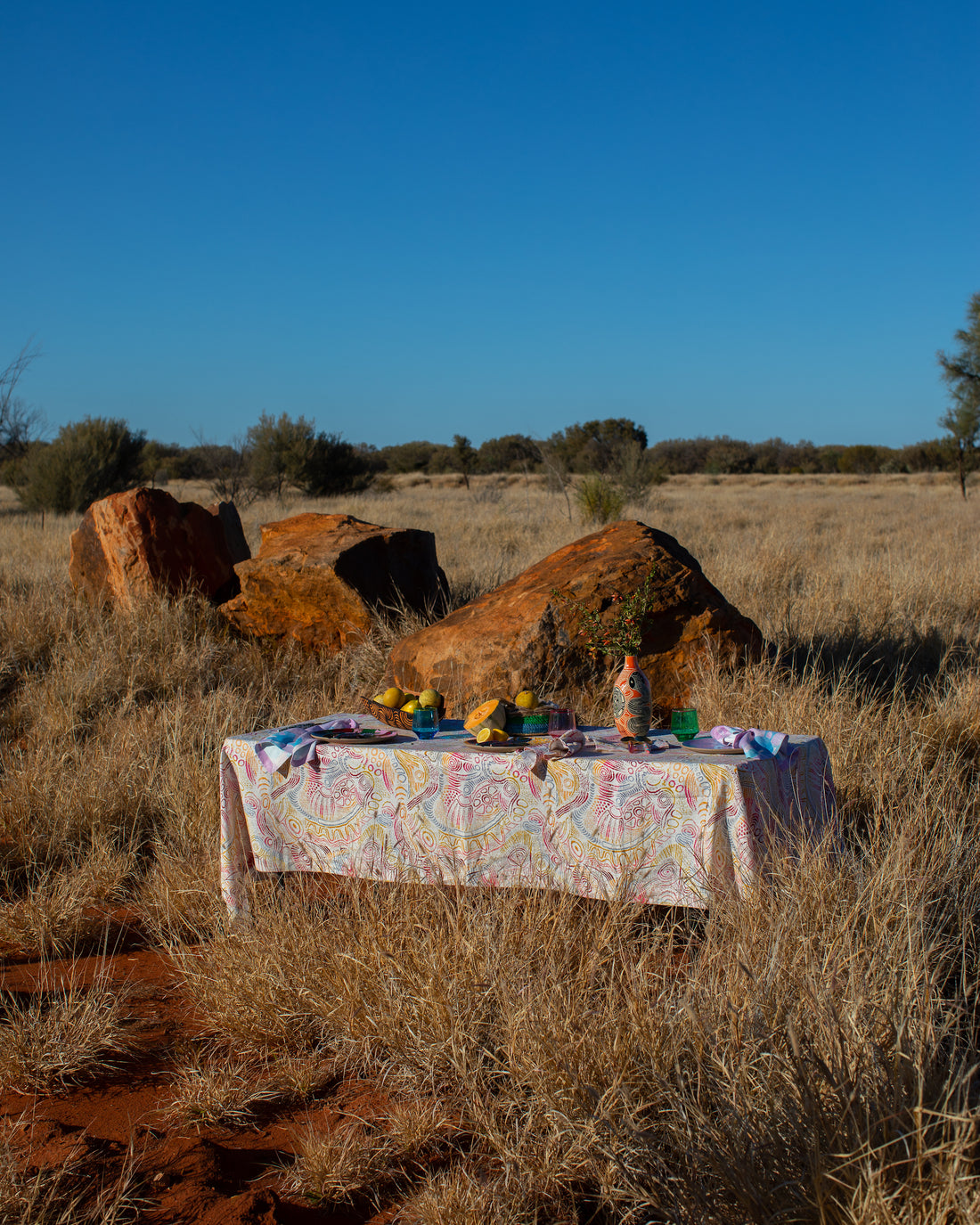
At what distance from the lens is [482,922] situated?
8.98 ft

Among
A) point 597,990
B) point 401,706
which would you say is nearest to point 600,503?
point 401,706

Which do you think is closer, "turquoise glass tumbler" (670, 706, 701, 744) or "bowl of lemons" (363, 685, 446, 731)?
"turquoise glass tumbler" (670, 706, 701, 744)

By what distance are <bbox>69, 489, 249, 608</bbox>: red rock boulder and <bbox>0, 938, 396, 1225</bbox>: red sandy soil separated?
5141mm

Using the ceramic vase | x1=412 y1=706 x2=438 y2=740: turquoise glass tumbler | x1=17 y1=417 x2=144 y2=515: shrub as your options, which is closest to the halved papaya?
x1=412 y1=706 x2=438 y2=740: turquoise glass tumbler

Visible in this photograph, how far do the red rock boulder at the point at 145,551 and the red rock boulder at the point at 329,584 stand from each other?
80cm

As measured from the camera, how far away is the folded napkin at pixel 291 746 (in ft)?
10.5

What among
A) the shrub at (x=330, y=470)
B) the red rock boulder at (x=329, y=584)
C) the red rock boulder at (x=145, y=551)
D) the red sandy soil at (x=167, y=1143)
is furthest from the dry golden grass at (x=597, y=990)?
the shrub at (x=330, y=470)

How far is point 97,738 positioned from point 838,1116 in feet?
14.8

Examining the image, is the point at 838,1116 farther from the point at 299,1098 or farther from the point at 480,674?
the point at 480,674

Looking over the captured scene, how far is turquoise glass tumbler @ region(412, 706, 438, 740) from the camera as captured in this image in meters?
3.28

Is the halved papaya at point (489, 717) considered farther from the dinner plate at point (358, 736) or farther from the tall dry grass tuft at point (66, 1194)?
the tall dry grass tuft at point (66, 1194)

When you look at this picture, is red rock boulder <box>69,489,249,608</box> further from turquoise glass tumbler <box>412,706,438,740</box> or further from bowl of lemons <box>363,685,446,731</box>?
turquoise glass tumbler <box>412,706,438,740</box>

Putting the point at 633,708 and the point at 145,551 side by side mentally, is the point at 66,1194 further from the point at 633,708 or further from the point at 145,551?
the point at 145,551

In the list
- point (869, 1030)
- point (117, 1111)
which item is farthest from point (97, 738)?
point (869, 1030)
